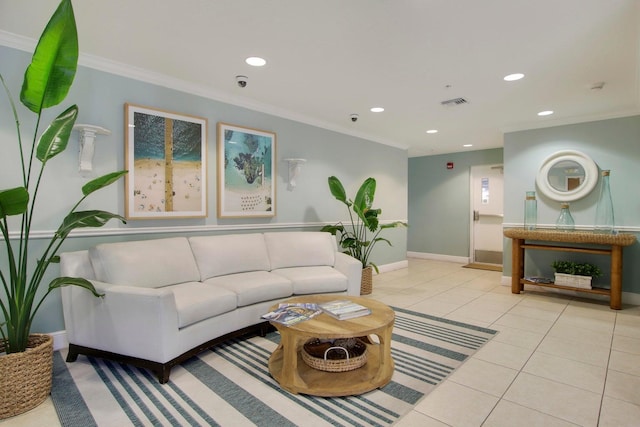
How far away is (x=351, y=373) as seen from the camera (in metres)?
2.20

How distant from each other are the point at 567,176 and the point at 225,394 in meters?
4.85

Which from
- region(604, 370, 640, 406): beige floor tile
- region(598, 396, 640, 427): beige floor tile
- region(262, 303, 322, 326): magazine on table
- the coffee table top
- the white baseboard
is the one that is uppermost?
region(262, 303, 322, 326): magazine on table

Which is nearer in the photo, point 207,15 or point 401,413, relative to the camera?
point 401,413

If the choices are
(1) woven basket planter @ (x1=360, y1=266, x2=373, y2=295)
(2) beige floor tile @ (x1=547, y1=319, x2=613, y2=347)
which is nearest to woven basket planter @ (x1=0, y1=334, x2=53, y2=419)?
(1) woven basket planter @ (x1=360, y1=266, x2=373, y2=295)

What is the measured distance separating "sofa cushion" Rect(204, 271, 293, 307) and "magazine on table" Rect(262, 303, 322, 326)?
1.48ft

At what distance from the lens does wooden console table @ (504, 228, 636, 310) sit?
12.6 ft

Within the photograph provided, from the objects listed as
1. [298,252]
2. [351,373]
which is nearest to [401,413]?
[351,373]

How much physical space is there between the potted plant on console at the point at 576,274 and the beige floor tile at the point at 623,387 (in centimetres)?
209

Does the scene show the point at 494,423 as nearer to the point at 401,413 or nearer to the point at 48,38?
the point at 401,413

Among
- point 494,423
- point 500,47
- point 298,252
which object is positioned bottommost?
point 494,423

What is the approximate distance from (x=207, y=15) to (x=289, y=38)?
0.57 metres

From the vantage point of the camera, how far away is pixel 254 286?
9.49 ft

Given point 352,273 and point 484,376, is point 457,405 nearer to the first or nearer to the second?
point 484,376

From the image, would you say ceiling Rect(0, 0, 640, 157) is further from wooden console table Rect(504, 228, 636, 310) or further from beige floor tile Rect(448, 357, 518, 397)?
beige floor tile Rect(448, 357, 518, 397)
